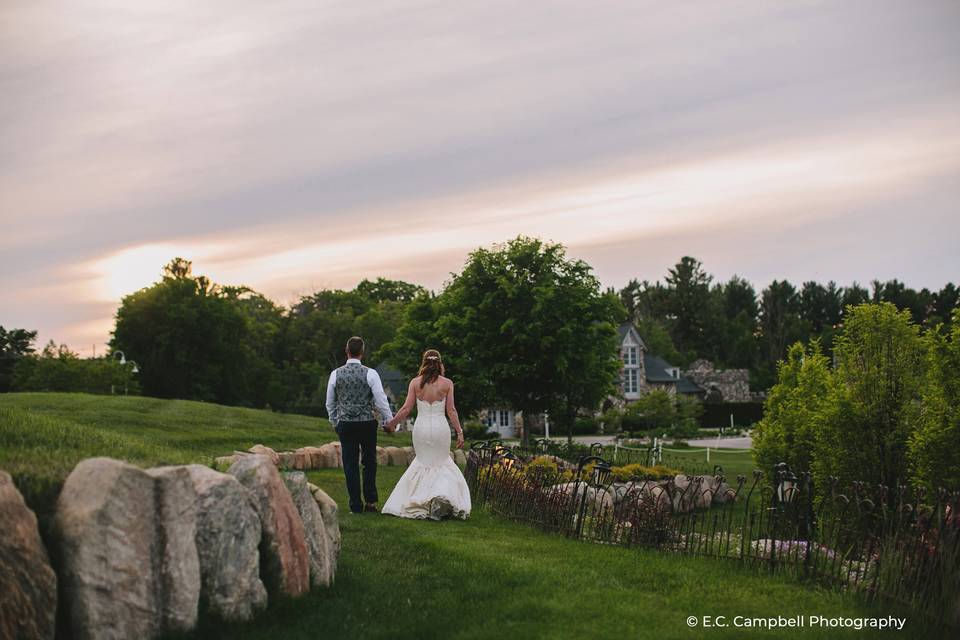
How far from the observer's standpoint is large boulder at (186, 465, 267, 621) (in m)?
6.45

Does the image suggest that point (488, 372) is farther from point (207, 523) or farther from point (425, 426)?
point (207, 523)

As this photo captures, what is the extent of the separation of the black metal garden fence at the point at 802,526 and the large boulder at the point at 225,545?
4852mm

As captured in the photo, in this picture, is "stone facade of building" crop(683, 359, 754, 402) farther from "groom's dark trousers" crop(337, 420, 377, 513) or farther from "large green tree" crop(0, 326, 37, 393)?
"groom's dark trousers" crop(337, 420, 377, 513)

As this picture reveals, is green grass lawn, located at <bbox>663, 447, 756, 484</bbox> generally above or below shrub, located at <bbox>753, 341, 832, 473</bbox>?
below

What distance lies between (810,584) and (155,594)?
6081 millimetres

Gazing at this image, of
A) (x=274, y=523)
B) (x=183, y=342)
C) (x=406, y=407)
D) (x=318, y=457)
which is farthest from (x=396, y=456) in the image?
(x=183, y=342)

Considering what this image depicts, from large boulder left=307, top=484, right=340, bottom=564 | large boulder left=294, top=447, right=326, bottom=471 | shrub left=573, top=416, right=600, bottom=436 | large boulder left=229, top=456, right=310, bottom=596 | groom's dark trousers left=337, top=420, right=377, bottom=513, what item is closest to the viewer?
large boulder left=229, top=456, right=310, bottom=596

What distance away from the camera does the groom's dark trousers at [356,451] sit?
1277 cm

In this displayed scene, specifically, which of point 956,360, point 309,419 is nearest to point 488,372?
point 309,419

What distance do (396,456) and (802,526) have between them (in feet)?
44.9

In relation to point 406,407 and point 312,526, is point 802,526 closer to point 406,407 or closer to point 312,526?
point 406,407

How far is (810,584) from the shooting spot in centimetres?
877

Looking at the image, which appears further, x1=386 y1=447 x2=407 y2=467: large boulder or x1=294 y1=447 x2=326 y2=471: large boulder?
x1=386 y1=447 x2=407 y2=467: large boulder

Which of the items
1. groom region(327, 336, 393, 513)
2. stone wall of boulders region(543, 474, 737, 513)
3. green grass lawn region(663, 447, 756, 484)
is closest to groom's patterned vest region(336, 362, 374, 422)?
→ groom region(327, 336, 393, 513)
